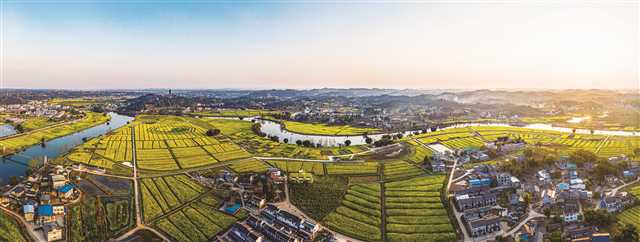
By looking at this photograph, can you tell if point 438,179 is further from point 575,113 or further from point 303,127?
point 575,113

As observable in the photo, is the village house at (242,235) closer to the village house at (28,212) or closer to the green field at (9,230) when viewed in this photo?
the green field at (9,230)

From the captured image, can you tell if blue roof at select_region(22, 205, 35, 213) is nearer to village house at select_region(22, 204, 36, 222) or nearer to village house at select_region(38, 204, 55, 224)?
village house at select_region(22, 204, 36, 222)

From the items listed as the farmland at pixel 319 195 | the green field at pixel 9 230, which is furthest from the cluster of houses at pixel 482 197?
the green field at pixel 9 230

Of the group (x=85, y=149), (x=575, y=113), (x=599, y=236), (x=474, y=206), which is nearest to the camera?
(x=599, y=236)

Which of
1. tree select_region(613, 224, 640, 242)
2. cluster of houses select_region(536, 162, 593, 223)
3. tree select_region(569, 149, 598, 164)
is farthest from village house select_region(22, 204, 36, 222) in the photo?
tree select_region(569, 149, 598, 164)

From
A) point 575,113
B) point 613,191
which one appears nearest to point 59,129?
point 613,191

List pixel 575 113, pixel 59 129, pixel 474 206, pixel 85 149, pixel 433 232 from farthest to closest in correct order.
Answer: pixel 575 113
pixel 59 129
pixel 85 149
pixel 474 206
pixel 433 232
